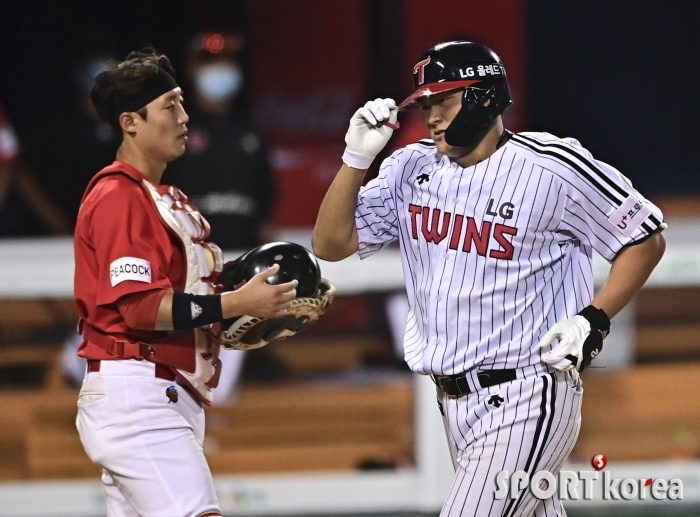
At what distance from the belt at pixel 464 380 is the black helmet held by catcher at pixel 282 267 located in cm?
56

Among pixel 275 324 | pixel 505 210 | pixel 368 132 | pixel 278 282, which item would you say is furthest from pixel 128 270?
pixel 505 210

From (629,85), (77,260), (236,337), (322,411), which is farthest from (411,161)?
(629,85)

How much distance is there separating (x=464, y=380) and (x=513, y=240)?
455mm

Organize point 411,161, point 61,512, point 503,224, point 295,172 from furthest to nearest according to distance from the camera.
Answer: point 295,172 < point 61,512 < point 411,161 < point 503,224

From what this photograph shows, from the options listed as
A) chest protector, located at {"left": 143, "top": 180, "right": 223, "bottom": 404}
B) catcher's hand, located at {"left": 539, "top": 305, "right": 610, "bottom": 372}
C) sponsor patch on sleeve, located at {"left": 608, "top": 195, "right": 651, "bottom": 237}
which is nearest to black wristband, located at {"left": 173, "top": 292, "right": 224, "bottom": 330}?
chest protector, located at {"left": 143, "top": 180, "right": 223, "bottom": 404}

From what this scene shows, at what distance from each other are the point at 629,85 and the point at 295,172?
3.46m

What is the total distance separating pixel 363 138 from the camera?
347 cm

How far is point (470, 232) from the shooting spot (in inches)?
134

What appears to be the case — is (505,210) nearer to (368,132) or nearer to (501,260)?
(501,260)

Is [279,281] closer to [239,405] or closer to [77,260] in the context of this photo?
[77,260]

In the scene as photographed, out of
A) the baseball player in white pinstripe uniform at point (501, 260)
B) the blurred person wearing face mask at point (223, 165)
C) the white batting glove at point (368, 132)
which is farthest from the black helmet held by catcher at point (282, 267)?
the blurred person wearing face mask at point (223, 165)

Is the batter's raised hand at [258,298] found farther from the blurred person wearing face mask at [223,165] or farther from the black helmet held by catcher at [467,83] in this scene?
the blurred person wearing face mask at [223,165]

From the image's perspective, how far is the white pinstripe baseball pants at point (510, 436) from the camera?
3314 mm

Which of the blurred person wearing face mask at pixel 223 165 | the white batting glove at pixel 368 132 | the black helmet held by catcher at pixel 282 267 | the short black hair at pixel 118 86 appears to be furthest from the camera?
the blurred person wearing face mask at pixel 223 165
